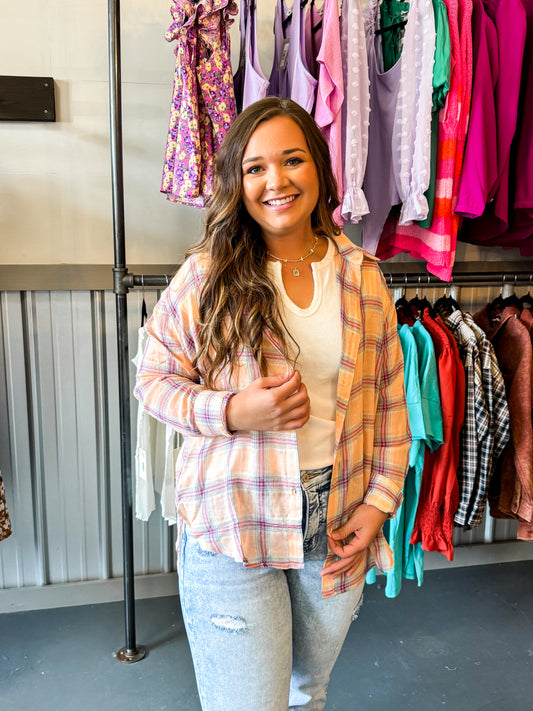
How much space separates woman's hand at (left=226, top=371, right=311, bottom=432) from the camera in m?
1.02

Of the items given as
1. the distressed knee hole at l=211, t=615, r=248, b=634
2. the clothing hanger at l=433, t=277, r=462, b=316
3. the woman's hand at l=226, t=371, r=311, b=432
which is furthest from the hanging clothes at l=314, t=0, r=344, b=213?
the distressed knee hole at l=211, t=615, r=248, b=634

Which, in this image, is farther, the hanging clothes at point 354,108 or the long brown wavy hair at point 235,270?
the hanging clothes at point 354,108

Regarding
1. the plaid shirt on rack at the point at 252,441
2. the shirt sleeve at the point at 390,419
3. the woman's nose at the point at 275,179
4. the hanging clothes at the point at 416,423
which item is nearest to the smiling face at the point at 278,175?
the woman's nose at the point at 275,179

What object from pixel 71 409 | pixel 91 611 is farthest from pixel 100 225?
pixel 91 611

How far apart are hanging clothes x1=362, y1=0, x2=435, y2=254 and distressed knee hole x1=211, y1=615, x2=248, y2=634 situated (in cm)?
131

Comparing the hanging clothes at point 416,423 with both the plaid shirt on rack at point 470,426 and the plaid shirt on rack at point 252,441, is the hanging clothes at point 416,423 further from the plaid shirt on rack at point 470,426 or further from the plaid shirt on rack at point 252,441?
the plaid shirt on rack at point 252,441

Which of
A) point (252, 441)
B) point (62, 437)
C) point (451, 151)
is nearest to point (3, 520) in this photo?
point (62, 437)

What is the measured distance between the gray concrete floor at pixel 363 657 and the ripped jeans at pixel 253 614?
88 centimetres

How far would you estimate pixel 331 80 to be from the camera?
183cm

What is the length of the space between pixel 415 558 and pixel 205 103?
65.3 inches

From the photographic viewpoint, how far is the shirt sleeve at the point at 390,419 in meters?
1.27

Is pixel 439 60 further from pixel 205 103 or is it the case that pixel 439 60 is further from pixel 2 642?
pixel 2 642

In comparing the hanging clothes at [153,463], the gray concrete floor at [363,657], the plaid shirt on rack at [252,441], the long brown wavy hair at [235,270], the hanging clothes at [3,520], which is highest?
the long brown wavy hair at [235,270]

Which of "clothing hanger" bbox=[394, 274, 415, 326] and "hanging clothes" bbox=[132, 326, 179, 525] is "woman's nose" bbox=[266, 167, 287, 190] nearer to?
"hanging clothes" bbox=[132, 326, 179, 525]
